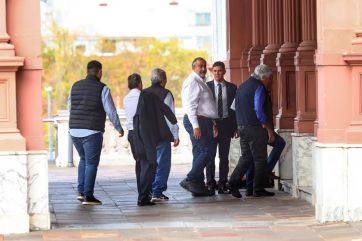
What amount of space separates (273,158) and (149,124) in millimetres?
2017

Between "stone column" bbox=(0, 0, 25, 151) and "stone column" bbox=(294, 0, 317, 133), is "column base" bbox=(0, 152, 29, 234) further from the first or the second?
"stone column" bbox=(294, 0, 317, 133)

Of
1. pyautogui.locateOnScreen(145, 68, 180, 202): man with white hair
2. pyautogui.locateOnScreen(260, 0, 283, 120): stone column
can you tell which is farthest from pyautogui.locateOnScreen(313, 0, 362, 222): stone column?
pyautogui.locateOnScreen(260, 0, 283, 120): stone column

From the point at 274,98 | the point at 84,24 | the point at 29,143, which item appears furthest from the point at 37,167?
the point at 84,24

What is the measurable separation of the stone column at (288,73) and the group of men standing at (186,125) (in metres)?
0.78

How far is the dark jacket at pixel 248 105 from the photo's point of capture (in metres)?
16.8

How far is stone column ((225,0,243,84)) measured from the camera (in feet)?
67.8

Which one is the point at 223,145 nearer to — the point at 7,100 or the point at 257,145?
the point at 257,145

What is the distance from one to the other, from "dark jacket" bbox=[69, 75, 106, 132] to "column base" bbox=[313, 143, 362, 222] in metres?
3.71

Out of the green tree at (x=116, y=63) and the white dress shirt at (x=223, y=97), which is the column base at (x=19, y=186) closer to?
the white dress shirt at (x=223, y=97)

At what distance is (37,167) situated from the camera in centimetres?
1338

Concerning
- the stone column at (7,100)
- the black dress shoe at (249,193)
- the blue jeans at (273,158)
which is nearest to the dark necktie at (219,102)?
the blue jeans at (273,158)

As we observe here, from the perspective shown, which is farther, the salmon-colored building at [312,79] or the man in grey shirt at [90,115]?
the man in grey shirt at [90,115]

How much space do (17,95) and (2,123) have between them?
35 centimetres

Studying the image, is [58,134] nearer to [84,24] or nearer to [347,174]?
[347,174]
